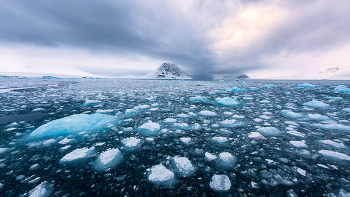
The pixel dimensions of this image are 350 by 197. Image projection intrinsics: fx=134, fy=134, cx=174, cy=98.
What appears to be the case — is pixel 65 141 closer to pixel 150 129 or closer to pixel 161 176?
pixel 150 129

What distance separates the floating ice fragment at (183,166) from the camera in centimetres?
163

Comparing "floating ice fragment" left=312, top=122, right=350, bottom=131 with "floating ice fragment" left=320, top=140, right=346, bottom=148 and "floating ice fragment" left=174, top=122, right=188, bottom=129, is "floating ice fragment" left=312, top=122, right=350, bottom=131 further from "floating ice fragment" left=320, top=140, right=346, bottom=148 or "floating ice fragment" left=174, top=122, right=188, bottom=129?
"floating ice fragment" left=174, top=122, right=188, bottom=129

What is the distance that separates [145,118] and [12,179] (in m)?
2.48

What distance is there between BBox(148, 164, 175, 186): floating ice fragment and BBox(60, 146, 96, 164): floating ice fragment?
3.49 ft

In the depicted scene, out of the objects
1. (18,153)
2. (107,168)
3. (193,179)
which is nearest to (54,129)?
(18,153)

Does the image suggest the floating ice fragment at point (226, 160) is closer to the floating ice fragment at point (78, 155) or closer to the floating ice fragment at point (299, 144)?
the floating ice fragment at point (299, 144)

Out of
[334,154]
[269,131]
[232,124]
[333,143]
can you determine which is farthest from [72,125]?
[333,143]

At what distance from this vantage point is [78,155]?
6.47 feet

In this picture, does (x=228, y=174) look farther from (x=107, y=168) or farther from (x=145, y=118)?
(x=145, y=118)

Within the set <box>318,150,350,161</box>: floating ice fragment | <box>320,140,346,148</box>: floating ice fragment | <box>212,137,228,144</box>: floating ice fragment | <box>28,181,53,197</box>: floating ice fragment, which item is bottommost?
<box>28,181,53,197</box>: floating ice fragment

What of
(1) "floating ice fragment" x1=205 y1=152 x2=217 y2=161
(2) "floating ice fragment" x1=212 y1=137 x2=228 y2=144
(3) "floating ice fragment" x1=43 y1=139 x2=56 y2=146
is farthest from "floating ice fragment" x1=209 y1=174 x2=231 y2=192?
(3) "floating ice fragment" x1=43 y1=139 x2=56 y2=146

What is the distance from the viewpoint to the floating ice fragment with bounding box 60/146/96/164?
1869 mm

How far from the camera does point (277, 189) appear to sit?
4.48 ft

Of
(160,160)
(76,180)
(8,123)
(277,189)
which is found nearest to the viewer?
(277,189)
